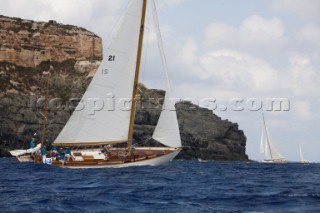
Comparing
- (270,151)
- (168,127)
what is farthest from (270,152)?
(168,127)

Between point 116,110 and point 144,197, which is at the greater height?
point 116,110

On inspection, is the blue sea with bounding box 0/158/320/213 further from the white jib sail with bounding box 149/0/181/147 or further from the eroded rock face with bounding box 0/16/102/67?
the eroded rock face with bounding box 0/16/102/67

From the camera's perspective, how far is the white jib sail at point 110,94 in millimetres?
42812

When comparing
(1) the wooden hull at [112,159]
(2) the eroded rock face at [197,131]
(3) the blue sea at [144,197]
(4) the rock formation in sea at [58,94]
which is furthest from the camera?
(2) the eroded rock face at [197,131]

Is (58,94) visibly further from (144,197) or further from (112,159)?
(144,197)

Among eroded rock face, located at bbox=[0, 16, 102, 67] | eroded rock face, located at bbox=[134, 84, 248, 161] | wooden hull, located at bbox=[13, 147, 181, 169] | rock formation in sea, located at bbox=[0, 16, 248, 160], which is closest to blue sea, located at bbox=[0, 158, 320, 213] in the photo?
wooden hull, located at bbox=[13, 147, 181, 169]

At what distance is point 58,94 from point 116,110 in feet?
194

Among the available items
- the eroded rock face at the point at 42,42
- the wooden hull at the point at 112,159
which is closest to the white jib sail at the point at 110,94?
the wooden hull at the point at 112,159

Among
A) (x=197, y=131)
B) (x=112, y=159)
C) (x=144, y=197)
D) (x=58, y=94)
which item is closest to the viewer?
(x=144, y=197)

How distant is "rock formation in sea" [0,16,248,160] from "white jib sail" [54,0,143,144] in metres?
43.7

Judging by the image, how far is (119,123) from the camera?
43.8 metres

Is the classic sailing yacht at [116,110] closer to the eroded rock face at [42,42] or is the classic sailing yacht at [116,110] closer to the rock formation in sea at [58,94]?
the rock formation in sea at [58,94]

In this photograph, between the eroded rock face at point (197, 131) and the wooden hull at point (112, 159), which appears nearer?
the wooden hull at point (112, 159)

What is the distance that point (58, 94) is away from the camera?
100188 millimetres
